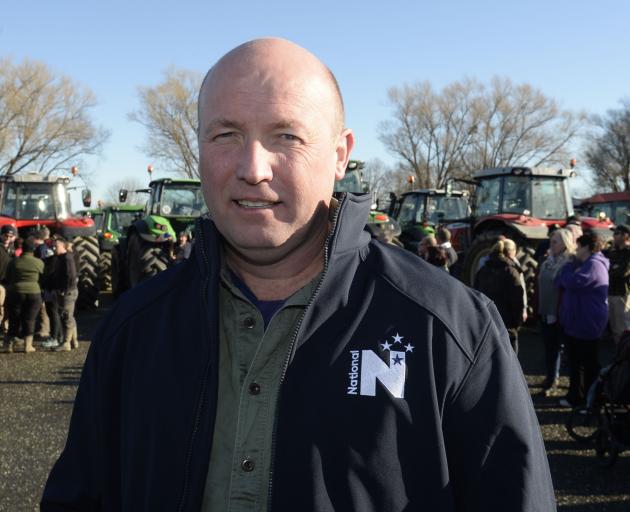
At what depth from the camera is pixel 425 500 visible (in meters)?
1.28

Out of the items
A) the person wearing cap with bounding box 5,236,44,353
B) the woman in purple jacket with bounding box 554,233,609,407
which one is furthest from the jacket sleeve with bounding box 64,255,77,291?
the woman in purple jacket with bounding box 554,233,609,407

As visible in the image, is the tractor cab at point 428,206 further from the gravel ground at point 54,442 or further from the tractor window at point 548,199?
the gravel ground at point 54,442

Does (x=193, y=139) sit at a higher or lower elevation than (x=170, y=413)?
higher

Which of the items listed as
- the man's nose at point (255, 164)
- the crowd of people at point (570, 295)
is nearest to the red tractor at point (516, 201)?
the crowd of people at point (570, 295)

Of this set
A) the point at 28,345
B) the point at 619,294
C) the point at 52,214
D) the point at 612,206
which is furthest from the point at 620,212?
the point at 28,345

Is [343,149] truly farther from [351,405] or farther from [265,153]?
[351,405]

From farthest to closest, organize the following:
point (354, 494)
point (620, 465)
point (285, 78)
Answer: point (620, 465) → point (285, 78) → point (354, 494)

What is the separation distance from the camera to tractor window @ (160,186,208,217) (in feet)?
44.4

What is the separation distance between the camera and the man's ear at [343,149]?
1485 millimetres

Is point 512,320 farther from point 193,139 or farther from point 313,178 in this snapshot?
point 193,139

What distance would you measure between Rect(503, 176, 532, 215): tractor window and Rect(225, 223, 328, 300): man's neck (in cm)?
1183

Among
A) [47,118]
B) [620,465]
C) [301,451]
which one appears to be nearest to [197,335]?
[301,451]

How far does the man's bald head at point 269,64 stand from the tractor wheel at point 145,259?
10016 mm

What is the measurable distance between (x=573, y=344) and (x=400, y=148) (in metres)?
44.2
